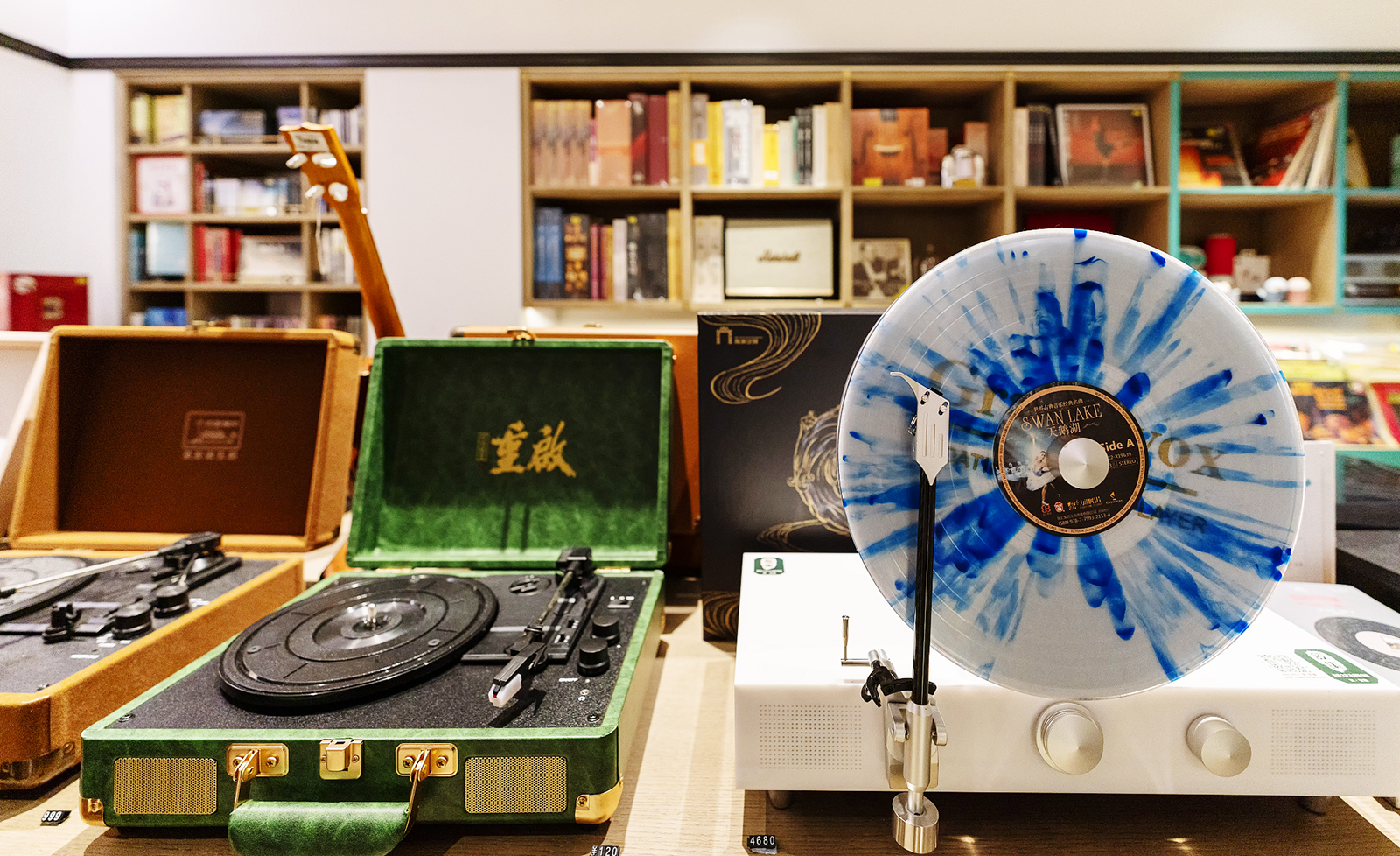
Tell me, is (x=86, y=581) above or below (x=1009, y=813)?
above

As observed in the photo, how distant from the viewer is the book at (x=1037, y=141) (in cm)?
234

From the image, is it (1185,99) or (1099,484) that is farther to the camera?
(1185,99)

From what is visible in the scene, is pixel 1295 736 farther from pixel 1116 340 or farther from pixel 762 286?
pixel 762 286

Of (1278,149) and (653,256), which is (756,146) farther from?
(1278,149)

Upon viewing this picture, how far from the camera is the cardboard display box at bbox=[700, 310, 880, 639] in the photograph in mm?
899

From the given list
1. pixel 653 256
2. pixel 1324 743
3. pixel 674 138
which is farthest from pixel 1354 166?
pixel 1324 743

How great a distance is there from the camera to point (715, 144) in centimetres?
240

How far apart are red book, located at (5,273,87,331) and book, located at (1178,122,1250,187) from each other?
381cm

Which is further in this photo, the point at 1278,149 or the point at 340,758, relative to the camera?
the point at 1278,149

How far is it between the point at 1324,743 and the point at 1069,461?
0.32 m

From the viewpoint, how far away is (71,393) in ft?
3.77

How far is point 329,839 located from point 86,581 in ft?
2.22

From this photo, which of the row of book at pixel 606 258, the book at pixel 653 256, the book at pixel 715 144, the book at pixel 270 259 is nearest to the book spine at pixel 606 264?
the row of book at pixel 606 258

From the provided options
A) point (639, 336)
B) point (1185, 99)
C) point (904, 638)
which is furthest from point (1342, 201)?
point (904, 638)
